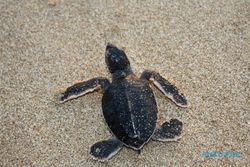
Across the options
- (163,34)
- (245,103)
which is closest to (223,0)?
(163,34)

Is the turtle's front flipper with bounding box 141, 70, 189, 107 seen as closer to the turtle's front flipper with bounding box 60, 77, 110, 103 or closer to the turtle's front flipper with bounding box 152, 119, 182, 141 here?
the turtle's front flipper with bounding box 152, 119, 182, 141

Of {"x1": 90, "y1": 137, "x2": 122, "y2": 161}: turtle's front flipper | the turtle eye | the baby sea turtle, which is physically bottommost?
{"x1": 90, "y1": 137, "x2": 122, "y2": 161}: turtle's front flipper

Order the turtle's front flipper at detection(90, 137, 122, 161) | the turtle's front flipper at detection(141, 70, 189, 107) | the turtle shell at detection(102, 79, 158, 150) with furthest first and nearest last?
1. the turtle's front flipper at detection(141, 70, 189, 107)
2. the turtle's front flipper at detection(90, 137, 122, 161)
3. the turtle shell at detection(102, 79, 158, 150)

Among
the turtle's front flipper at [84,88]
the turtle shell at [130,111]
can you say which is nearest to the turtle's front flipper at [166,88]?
the turtle shell at [130,111]

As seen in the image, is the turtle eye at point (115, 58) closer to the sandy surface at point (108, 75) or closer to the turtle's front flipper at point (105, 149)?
the sandy surface at point (108, 75)

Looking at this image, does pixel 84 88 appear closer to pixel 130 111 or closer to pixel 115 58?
pixel 115 58

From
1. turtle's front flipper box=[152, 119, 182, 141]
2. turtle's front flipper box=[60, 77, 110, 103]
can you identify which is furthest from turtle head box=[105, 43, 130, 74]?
turtle's front flipper box=[152, 119, 182, 141]
